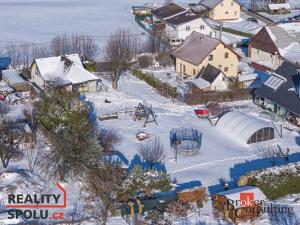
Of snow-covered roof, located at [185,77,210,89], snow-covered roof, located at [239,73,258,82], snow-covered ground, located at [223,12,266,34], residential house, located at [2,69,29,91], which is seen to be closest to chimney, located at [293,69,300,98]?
snow-covered roof, located at [239,73,258,82]

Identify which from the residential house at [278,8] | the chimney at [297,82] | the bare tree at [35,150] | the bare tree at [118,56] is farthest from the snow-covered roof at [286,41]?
the bare tree at [35,150]

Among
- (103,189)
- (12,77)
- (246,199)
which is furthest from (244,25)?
(103,189)

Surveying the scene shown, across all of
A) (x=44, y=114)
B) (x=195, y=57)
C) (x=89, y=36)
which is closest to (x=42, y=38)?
(x=89, y=36)

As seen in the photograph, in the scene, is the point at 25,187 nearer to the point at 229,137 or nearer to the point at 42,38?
the point at 229,137

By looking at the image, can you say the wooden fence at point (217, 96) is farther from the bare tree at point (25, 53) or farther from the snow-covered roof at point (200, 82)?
the bare tree at point (25, 53)

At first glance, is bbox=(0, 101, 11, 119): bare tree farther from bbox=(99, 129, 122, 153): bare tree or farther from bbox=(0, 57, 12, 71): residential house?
bbox=(0, 57, 12, 71): residential house
